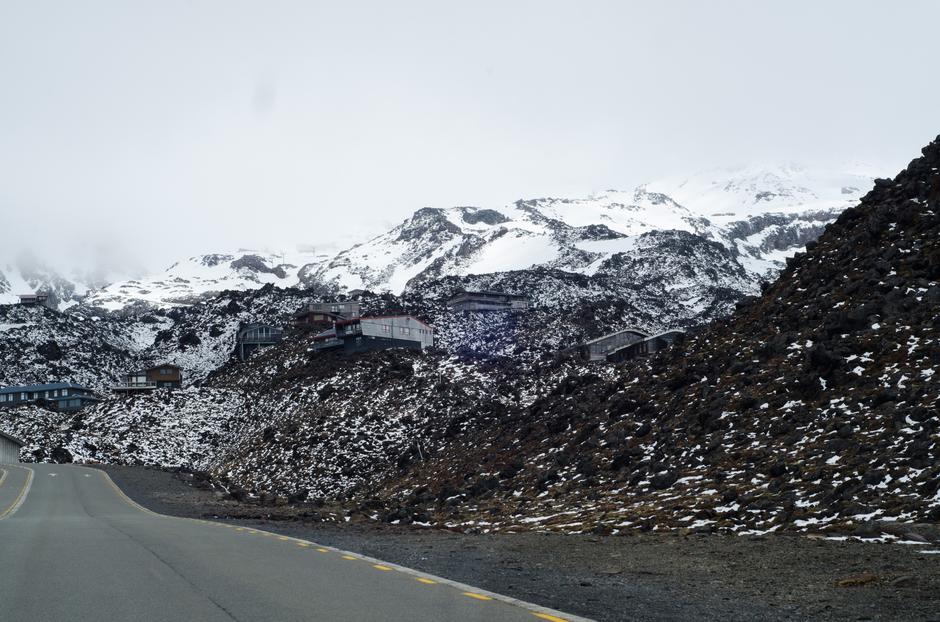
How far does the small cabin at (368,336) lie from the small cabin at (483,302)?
1372 inches

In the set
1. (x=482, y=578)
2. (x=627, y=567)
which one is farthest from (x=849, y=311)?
(x=482, y=578)

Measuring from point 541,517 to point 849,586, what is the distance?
15.8 meters

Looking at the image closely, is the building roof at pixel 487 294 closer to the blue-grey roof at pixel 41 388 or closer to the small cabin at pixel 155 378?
Result: the small cabin at pixel 155 378

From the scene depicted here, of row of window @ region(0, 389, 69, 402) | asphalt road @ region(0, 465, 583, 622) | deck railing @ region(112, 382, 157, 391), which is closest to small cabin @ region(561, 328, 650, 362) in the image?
deck railing @ region(112, 382, 157, 391)

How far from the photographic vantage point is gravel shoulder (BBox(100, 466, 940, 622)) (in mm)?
10938

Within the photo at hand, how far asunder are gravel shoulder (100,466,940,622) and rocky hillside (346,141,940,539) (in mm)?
1926

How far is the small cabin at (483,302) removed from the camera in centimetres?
14850

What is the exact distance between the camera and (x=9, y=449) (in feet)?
272

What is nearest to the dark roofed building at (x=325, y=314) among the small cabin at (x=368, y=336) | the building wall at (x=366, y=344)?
the small cabin at (x=368, y=336)

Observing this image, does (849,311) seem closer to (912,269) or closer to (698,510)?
(912,269)

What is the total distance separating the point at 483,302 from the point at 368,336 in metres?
43.5

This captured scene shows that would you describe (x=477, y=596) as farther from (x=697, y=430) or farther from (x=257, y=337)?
(x=257, y=337)

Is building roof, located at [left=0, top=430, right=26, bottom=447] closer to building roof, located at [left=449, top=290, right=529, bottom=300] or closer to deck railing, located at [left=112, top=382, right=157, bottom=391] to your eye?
deck railing, located at [left=112, top=382, right=157, bottom=391]

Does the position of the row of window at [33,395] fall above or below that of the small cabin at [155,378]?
below
